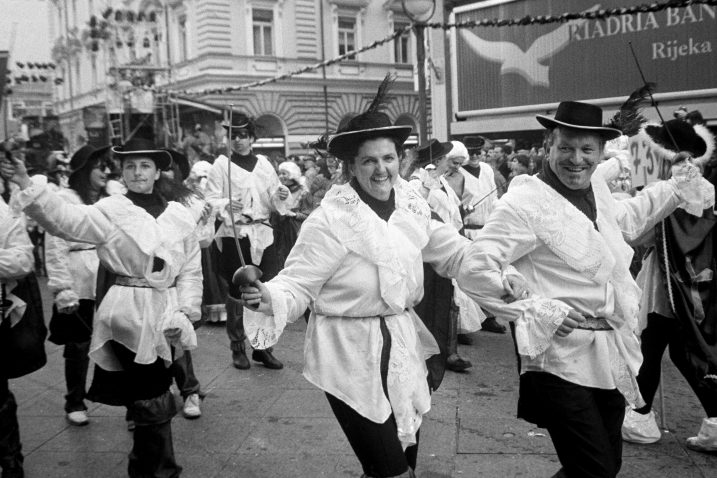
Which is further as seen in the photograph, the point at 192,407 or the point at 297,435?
the point at 192,407

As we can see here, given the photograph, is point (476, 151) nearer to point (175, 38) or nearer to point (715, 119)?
point (715, 119)

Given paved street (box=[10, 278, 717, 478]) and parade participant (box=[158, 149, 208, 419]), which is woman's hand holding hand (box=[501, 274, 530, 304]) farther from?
parade participant (box=[158, 149, 208, 419])

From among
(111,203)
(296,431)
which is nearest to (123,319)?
(111,203)

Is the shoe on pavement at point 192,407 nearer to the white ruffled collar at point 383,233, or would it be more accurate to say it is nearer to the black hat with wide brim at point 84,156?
the black hat with wide brim at point 84,156

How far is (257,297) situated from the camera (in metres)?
2.97

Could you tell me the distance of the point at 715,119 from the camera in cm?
1294

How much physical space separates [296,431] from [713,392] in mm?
Answer: 2572

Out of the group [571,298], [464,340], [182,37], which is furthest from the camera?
[182,37]

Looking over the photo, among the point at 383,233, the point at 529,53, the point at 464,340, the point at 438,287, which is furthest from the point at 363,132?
the point at 529,53

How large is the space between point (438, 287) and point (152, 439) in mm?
1733

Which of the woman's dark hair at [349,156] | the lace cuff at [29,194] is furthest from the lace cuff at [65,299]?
the woman's dark hair at [349,156]

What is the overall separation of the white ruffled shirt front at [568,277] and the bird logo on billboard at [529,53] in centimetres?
1199

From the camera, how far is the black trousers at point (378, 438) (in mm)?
3098

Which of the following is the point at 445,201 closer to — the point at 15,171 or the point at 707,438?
the point at 707,438
